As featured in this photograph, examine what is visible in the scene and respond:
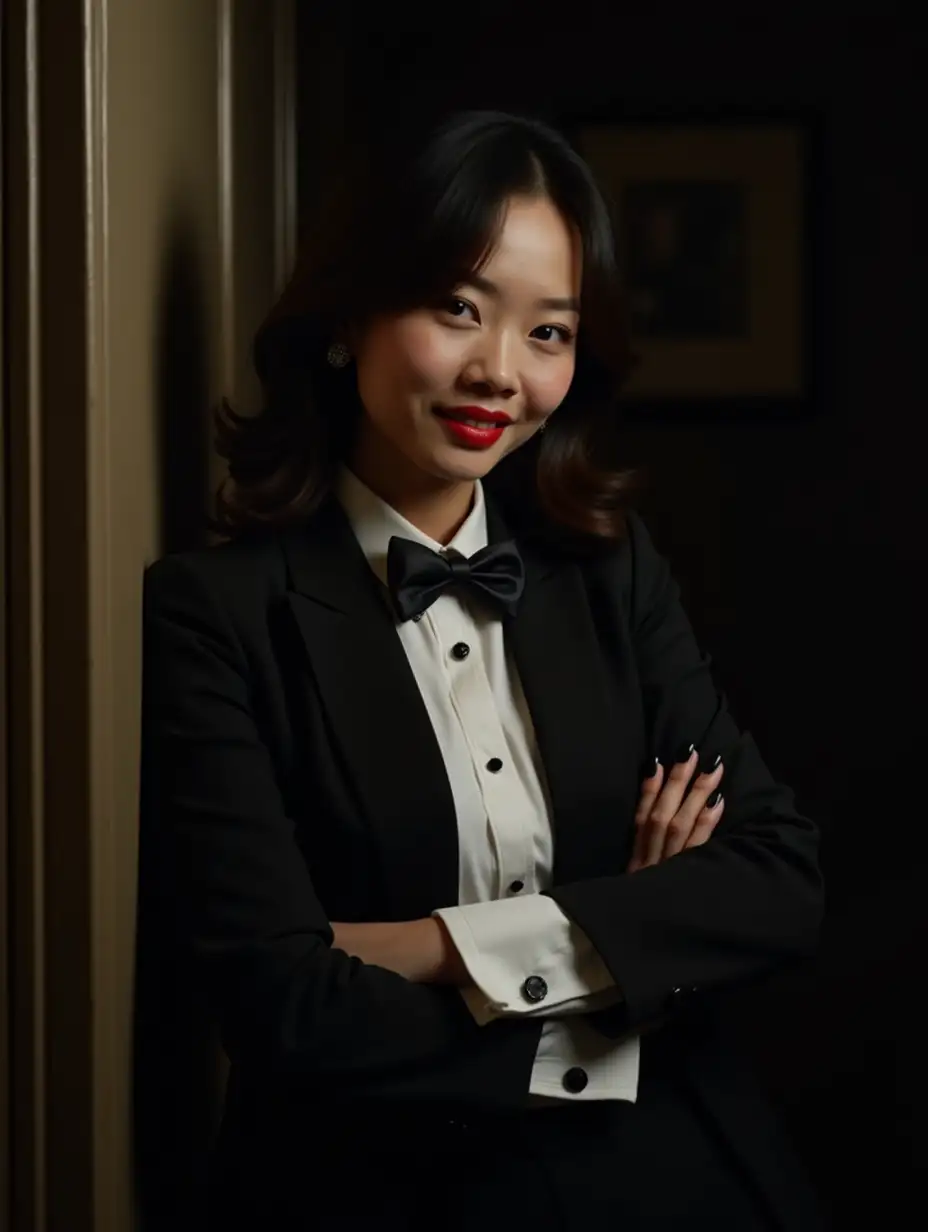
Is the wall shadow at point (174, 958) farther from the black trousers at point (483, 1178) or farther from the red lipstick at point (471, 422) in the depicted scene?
the red lipstick at point (471, 422)

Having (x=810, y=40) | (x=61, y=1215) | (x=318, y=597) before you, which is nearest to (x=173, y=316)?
(x=318, y=597)

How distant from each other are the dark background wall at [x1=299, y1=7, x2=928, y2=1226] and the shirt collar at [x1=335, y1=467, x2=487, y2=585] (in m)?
0.94

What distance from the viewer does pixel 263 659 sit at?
1556mm

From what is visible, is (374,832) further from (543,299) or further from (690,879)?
(543,299)

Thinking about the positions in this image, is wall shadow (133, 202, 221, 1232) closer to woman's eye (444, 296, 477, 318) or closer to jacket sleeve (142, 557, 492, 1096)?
jacket sleeve (142, 557, 492, 1096)

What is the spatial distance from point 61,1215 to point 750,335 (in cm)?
163

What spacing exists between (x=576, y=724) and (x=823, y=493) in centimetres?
104

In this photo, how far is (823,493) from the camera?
2.53 metres

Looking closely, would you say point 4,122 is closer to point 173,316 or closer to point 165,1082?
point 173,316

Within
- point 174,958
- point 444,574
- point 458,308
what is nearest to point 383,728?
point 444,574

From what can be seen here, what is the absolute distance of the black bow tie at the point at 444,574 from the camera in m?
1.60

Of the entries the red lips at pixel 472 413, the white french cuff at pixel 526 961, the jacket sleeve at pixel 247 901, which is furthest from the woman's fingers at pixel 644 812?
the red lips at pixel 472 413

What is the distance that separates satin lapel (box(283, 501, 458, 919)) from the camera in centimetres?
153

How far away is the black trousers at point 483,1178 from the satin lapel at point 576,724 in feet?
0.78
